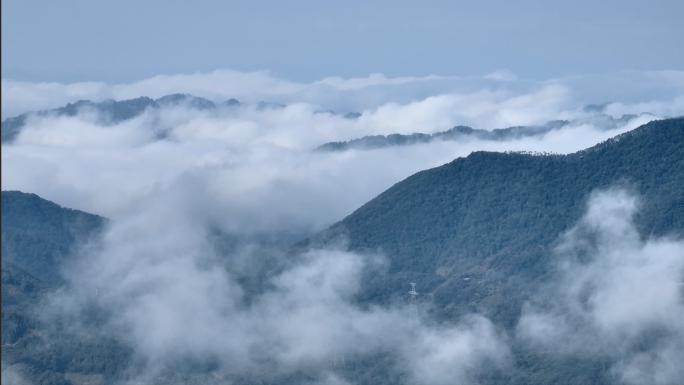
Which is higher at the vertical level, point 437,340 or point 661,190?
point 661,190

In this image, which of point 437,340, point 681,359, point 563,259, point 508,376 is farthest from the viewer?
point 563,259

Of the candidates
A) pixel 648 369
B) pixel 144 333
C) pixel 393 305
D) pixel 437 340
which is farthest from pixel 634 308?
pixel 144 333

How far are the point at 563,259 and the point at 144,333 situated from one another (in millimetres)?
83715

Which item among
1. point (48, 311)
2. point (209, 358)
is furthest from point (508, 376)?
point (48, 311)

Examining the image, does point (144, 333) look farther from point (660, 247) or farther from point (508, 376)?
point (660, 247)

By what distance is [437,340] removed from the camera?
171625 millimetres

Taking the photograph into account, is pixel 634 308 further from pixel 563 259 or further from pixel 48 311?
pixel 48 311

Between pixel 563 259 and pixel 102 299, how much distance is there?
94.7 meters

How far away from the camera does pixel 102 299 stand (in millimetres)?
198375

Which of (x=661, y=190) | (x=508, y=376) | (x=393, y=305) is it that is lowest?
(x=508, y=376)

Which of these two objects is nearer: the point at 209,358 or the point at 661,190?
the point at 209,358

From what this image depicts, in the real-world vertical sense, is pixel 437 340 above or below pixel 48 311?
below

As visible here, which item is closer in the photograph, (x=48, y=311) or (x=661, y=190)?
(x=48, y=311)

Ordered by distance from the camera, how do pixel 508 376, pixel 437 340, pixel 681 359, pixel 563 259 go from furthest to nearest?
pixel 563 259 < pixel 437 340 < pixel 508 376 < pixel 681 359
